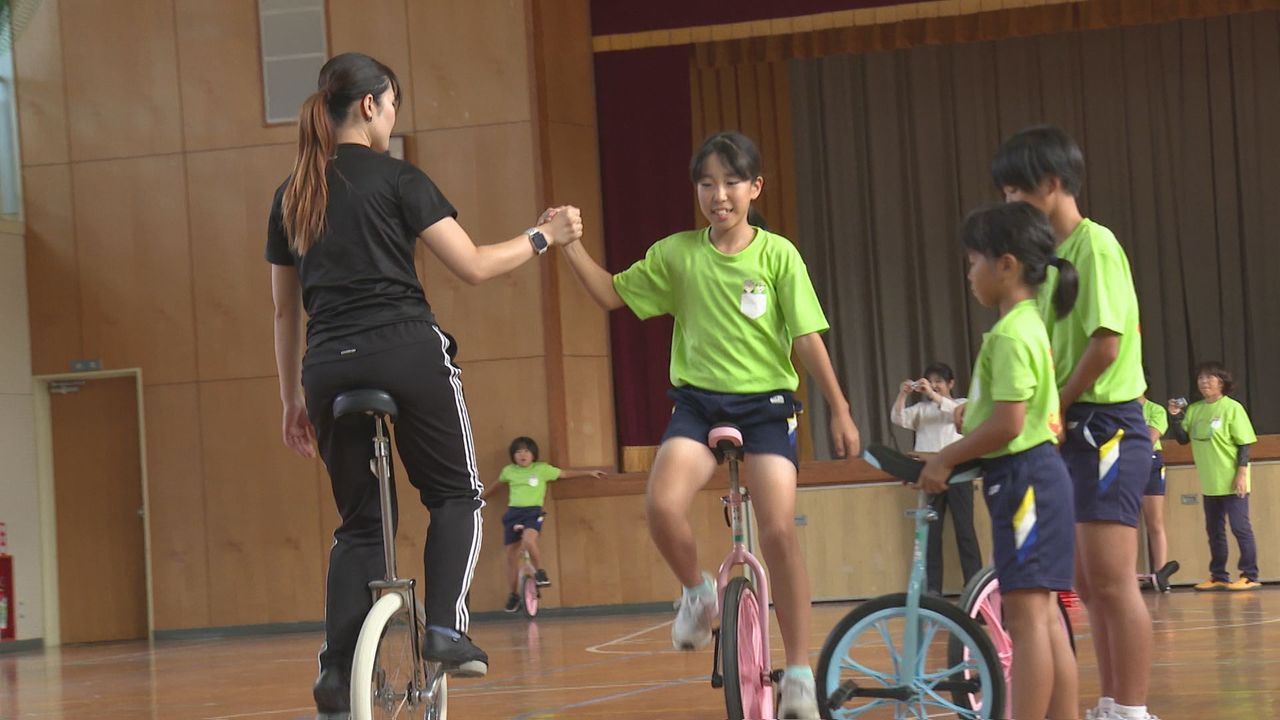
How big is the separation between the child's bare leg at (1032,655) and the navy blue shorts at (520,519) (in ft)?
23.9

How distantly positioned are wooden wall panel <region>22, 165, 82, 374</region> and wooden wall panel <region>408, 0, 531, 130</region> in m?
2.77

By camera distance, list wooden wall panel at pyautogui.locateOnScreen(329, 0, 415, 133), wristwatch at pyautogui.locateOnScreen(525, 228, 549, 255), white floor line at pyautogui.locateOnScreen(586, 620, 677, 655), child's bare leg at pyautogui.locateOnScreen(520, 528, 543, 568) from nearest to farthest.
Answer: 1. wristwatch at pyautogui.locateOnScreen(525, 228, 549, 255)
2. white floor line at pyautogui.locateOnScreen(586, 620, 677, 655)
3. child's bare leg at pyautogui.locateOnScreen(520, 528, 543, 568)
4. wooden wall panel at pyautogui.locateOnScreen(329, 0, 415, 133)

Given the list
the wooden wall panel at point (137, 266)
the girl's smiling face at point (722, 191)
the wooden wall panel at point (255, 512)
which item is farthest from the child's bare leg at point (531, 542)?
the girl's smiling face at point (722, 191)

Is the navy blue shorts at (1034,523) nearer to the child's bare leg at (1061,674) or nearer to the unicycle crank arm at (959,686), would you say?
the child's bare leg at (1061,674)

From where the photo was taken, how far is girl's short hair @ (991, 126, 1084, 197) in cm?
325

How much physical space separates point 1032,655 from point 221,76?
9.13 metres

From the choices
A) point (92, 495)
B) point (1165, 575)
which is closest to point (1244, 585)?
point (1165, 575)

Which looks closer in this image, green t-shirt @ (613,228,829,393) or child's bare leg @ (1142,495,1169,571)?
green t-shirt @ (613,228,829,393)

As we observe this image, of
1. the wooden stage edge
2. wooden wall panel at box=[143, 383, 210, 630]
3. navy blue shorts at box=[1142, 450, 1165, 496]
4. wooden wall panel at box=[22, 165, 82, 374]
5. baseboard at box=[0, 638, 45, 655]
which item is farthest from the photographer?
wooden wall panel at box=[22, 165, 82, 374]

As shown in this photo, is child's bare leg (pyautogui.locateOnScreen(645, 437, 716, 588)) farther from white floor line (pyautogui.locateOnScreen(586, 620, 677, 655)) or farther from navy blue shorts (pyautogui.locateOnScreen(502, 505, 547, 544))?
navy blue shorts (pyautogui.locateOnScreen(502, 505, 547, 544))

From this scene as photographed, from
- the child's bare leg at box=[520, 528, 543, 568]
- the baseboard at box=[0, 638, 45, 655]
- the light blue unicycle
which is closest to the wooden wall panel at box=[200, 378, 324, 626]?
the baseboard at box=[0, 638, 45, 655]

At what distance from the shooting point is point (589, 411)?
10891 mm

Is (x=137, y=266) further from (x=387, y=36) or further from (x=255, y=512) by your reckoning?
(x=387, y=36)

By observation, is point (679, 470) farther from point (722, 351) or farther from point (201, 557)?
point (201, 557)
